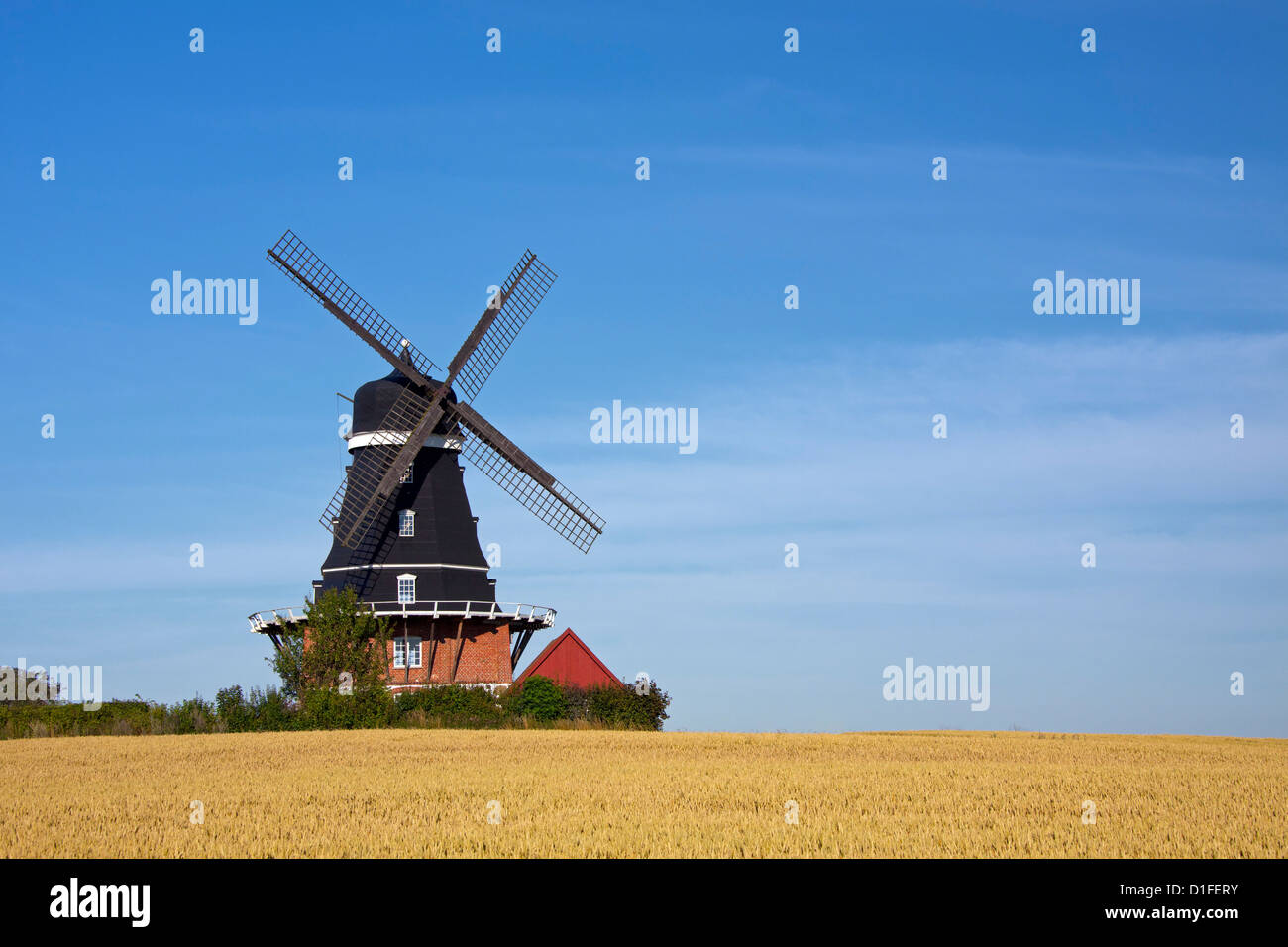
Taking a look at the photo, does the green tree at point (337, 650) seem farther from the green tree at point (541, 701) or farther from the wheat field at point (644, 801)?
the wheat field at point (644, 801)

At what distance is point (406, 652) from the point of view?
4297 centimetres

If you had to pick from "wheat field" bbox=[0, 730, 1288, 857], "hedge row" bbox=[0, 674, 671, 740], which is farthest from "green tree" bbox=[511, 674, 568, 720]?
"wheat field" bbox=[0, 730, 1288, 857]

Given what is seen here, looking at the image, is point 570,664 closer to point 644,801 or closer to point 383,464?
point 383,464

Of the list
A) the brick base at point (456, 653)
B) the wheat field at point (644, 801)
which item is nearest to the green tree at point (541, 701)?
the brick base at point (456, 653)

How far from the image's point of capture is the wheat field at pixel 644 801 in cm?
1245

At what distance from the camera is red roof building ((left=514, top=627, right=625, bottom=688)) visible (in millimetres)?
45906

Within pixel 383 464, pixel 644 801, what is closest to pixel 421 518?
pixel 383 464

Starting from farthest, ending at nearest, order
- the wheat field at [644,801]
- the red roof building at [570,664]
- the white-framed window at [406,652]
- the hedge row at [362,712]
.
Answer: the red roof building at [570,664], the white-framed window at [406,652], the hedge row at [362,712], the wheat field at [644,801]

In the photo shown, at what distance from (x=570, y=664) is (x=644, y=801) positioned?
3030 centimetres

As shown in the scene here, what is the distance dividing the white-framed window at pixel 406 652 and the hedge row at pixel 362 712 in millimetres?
2735
